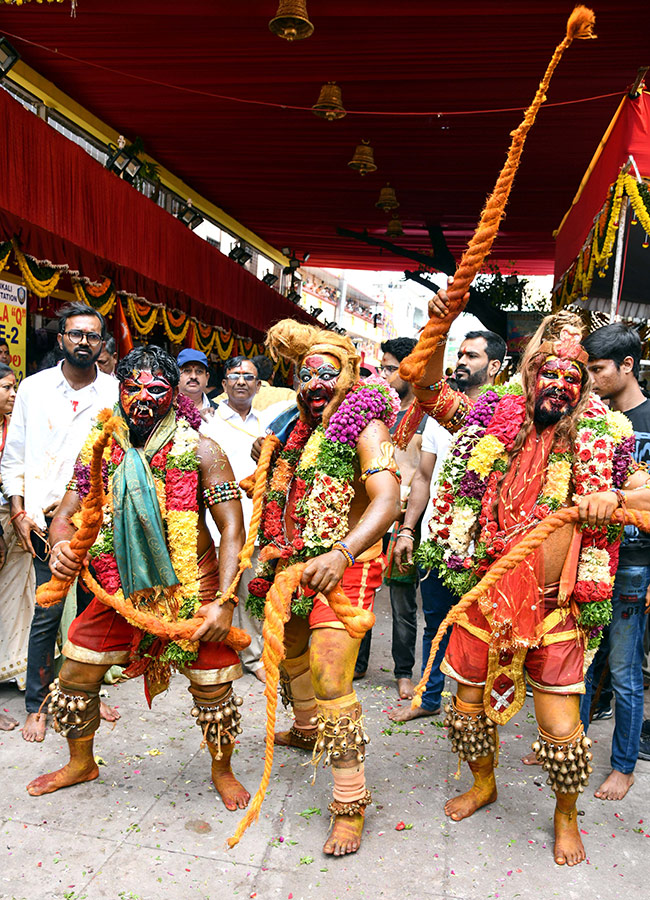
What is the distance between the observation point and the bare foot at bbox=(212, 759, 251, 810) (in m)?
3.21

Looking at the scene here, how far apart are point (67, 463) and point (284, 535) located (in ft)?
4.91

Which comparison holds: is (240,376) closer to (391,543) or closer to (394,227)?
(391,543)

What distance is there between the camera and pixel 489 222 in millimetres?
2615

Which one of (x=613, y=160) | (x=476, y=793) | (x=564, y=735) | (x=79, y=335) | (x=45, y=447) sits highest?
(x=613, y=160)

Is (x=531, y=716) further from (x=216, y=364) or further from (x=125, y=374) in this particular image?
(x=216, y=364)

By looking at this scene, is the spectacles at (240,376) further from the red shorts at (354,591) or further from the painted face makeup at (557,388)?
the painted face makeup at (557,388)

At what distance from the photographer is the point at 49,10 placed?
566 cm

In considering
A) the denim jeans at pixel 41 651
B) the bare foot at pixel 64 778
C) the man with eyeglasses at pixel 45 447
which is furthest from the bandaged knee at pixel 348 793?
the denim jeans at pixel 41 651

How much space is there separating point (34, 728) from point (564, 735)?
2739 millimetres

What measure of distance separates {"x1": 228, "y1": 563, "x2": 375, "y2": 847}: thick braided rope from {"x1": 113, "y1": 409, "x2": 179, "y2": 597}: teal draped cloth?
651mm

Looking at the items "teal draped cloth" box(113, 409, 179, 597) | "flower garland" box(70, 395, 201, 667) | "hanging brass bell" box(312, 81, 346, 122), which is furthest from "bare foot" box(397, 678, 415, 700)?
"hanging brass bell" box(312, 81, 346, 122)

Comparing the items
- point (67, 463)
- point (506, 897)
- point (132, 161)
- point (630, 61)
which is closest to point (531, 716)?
point (506, 897)

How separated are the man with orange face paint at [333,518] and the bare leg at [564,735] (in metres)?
0.77

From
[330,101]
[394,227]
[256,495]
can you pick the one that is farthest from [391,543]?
[394,227]
